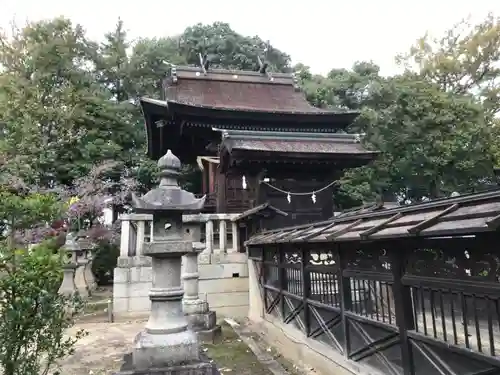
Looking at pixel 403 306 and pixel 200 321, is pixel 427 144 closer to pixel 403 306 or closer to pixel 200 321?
pixel 200 321

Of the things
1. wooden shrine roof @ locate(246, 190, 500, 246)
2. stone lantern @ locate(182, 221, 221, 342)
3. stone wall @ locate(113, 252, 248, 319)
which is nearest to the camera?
wooden shrine roof @ locate(246, 190, 500, 246)

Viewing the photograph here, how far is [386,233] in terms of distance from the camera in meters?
3.30

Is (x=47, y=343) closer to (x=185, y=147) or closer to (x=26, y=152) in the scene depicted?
(x=185, y=147)

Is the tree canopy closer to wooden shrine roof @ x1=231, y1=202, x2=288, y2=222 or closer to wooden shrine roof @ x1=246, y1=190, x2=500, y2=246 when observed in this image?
wooden shrine roof @ x1=231, y1=202, x2=288, y2=222

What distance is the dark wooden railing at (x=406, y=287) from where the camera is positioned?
2.70 metres

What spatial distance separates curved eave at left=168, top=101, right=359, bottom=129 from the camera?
37.7ft

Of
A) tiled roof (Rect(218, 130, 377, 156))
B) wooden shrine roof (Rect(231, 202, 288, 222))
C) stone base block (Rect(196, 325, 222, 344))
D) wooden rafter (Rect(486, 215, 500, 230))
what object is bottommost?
stone base block (Rect(196, 325, 222, 344))

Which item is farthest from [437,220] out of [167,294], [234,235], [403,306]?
[234,235]

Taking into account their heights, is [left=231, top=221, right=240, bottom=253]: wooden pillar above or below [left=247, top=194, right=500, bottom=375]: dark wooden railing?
above

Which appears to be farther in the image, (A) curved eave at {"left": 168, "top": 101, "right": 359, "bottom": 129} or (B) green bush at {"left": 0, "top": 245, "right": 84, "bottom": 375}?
(A) curved eave at {"left": 168, "top": 101, "right": 359, "bottom": 129}

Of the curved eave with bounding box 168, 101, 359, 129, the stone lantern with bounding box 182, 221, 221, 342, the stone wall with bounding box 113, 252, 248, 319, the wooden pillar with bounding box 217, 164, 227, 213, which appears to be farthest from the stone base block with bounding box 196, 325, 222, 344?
the curved eave with bounding box 168, 101, 359, 129

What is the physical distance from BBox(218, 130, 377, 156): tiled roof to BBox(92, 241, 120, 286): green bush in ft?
36.6

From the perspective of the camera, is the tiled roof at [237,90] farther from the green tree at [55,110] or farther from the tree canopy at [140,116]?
the green tree at [55,110]

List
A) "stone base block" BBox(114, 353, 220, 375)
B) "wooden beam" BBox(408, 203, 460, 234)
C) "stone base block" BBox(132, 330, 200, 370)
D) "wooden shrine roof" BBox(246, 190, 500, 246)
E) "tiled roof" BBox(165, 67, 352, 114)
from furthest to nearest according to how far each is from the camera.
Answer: "tiled roof" BBox(165, 67, 352, 114) → "stone base block" BBox(132, 330, 200, 370) → "stone base block" BBox(114, 353, 220, 375) → "wooden beam" BBox(408, 203, 460, 234) → "wooden shrine roof" BBox(246, 190, 500, 246)
